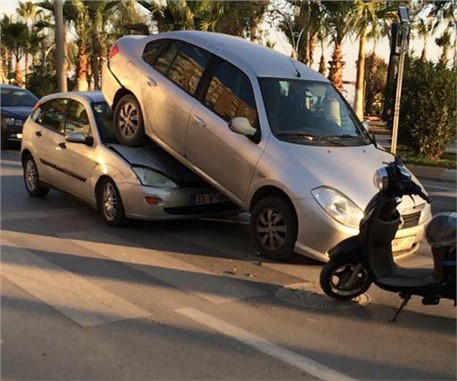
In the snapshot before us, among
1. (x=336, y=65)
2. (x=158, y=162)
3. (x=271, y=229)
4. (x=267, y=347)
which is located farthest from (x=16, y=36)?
(x=267, y=347)

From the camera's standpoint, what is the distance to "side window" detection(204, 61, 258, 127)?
20.9 ft

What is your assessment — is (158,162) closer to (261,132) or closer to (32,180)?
(261,132)

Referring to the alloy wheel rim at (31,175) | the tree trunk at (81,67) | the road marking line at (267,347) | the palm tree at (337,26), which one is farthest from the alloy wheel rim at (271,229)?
the tree trunk at (81,67)

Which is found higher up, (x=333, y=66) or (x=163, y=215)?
(x=333, y=66)

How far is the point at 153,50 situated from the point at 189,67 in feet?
2.55

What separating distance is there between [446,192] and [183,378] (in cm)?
910

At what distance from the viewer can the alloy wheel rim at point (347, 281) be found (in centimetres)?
477

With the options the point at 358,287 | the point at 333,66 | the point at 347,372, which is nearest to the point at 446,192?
the point at 358,287

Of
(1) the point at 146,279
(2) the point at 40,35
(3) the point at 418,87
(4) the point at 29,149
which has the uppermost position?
(2) the point at 40,35

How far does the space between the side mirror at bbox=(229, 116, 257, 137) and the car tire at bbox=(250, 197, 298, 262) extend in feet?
2.26

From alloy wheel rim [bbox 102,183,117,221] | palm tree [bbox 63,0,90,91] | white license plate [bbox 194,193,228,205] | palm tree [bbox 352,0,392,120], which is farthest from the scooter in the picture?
palm tree [bbox 63,0,90,91]

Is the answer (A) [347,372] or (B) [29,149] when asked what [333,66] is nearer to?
(B) [29,149]

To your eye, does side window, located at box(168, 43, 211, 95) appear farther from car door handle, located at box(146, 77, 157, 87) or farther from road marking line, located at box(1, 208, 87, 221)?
road marking line, located at box(1, 208, 87, 221)

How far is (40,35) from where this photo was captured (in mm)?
49094
